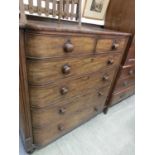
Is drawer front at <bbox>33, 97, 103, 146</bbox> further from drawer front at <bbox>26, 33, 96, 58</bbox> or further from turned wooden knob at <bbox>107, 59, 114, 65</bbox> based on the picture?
drawer front at <bbox>26, 33, 96, 58</bbox>

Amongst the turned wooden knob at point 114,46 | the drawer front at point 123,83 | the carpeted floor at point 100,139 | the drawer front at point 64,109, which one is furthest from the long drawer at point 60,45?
the carpeted floor at point 100,139

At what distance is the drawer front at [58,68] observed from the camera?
2.59ft

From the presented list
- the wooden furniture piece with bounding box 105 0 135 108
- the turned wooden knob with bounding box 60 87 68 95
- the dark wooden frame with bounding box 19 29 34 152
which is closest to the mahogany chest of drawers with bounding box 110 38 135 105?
the wooden furniture piece with bounding box 105 0 135 108

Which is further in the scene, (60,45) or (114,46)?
(114,46)

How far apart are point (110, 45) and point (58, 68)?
0.54m

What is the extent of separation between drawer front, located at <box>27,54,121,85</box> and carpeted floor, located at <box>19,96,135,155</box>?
77 cm

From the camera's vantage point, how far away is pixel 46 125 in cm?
108

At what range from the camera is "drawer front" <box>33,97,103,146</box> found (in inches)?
43.6

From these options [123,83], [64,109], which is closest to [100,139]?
[64,109]

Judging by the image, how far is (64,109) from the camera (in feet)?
3.70

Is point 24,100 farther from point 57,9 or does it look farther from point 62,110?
point 57,9

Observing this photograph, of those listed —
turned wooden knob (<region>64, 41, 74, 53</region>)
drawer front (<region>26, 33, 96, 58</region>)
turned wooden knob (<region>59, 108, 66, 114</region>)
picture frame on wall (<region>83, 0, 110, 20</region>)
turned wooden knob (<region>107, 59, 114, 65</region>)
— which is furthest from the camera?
picture frame on wall (<region>83, 0, 110, 20</region>)

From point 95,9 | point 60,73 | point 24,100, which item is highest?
point 95,9
